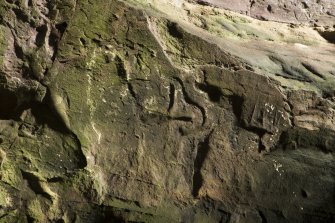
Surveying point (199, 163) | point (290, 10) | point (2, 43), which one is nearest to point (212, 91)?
point (199, 163)

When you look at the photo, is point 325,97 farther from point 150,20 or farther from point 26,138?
point 26,138

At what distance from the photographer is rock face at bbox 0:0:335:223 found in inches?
72.1

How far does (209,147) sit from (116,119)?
1.54 feet

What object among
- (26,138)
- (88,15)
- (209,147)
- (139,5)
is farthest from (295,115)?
(26,138)

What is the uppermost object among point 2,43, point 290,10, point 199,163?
point 290,10

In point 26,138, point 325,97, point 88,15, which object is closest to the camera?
point 26,138

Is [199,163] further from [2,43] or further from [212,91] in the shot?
[2,43]

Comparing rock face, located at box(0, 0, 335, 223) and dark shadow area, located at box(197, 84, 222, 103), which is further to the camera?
dark shadow area, located at box(197, 84, 222, 103)

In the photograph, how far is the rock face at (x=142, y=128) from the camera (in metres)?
1.83

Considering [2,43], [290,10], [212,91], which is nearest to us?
[2,43]

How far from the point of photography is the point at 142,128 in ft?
6.19

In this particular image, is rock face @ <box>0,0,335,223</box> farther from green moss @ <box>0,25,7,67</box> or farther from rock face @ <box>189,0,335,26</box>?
rock face @ <box>189,0,335,26</box>

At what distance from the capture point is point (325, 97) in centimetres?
210

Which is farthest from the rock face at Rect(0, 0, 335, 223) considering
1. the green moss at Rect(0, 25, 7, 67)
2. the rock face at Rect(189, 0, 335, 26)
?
the rock face at Rect(189, 0, 335, 26)
